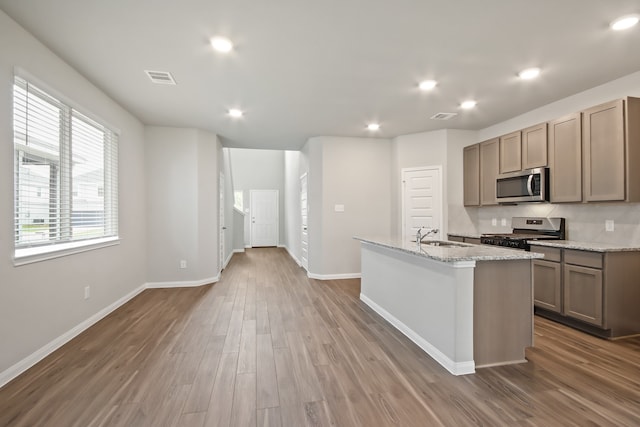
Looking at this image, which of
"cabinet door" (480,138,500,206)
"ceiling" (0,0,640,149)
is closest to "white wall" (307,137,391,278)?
"ceiling" (0,0,640,149)

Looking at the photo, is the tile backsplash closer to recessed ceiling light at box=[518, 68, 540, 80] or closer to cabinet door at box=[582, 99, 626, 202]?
cabinet door at box=[582, 99, 626, 202]

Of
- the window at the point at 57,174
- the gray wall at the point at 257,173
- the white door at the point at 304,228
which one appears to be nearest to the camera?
the window at the point at 57,174

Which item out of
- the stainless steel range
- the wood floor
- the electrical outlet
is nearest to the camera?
the wood floor

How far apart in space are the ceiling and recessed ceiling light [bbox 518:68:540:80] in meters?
0.09

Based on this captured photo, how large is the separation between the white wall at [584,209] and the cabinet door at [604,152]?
33 cm

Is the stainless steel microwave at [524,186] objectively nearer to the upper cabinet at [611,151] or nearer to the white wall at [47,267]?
the upper cabinet at [611,151]

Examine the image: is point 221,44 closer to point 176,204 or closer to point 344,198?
point 176,204

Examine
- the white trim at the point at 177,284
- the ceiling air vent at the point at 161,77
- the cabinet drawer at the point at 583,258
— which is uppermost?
the ceiling air vent at the point at 161,77

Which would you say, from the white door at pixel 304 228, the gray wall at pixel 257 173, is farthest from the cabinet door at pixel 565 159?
the gray wall at pixel 257 173

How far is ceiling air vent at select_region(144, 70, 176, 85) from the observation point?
2.98 meters

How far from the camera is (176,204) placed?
190 inches

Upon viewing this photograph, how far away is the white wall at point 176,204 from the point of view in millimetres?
4766

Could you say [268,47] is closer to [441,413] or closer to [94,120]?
[94,120]

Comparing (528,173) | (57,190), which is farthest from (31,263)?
(528,173)
